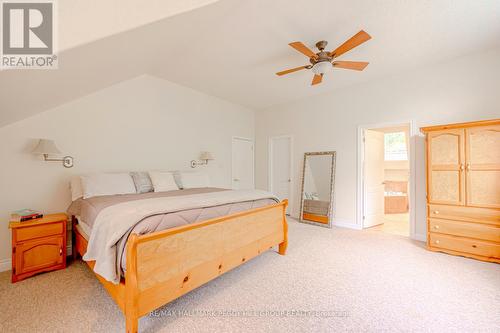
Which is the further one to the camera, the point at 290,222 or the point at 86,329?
the point at 290,222

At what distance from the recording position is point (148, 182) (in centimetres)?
Result: 304

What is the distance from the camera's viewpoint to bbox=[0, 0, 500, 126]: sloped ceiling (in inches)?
68.4

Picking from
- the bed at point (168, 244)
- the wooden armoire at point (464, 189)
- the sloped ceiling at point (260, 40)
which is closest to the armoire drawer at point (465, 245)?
the wooden armoire at point (464, 189)

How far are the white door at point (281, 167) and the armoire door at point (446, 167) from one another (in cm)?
257

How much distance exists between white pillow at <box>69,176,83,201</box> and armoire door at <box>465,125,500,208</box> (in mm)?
4769

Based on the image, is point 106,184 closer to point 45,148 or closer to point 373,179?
point 45,148

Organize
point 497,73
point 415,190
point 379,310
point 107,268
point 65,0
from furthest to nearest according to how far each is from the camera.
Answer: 1. point 415,190
2. point 497,73
3. point 379,310
4. point 107,268
5. point 65,0

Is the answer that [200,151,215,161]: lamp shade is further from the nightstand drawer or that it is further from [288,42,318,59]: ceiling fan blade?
[288,42,318,59]: ceiling fan blade

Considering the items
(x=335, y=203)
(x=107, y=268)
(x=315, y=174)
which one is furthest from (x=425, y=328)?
(x=315, y=174)

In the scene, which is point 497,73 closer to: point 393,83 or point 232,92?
point 393,83

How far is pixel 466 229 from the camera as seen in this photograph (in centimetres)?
257

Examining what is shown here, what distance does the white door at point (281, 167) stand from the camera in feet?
16.2

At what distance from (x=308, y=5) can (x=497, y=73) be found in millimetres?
2787

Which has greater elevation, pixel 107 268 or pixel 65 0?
pixel 65 0
